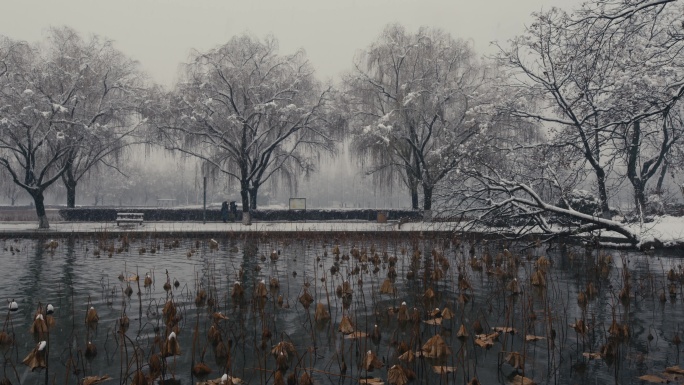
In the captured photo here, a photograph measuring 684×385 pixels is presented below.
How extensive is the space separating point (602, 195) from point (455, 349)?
14.2 metres

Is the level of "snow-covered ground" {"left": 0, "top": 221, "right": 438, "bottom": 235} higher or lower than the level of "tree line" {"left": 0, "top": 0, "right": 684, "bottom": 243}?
lower

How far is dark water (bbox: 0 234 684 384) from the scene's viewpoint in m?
5.27

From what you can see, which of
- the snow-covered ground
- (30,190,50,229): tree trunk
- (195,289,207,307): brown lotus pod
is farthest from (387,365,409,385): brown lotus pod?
(30,190,50,229): tree trunk

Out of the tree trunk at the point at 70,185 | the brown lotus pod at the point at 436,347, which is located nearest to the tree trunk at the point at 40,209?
the tree trunk at the point at 70,185

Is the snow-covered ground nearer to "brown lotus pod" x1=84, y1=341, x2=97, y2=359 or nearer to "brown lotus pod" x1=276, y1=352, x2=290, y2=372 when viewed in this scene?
"brown lotus pod" x1=84, y1=341, x2=97, y2=359

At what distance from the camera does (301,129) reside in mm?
35031

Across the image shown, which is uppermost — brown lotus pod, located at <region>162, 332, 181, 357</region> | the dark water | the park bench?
the park bench

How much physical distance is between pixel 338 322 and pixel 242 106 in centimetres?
2729

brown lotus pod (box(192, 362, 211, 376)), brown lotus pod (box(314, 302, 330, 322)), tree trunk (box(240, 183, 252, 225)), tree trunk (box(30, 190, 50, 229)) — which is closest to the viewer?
brown lotus pod (box(192, 362, 211, 376))

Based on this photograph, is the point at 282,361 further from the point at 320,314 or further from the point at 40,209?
the point at 40,209

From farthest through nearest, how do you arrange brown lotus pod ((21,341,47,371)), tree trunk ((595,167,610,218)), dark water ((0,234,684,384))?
1. tree trunk ((595,167,610,218))
2. dark water ((0,234,684,384))
3. brown lotus pod ((21,341,47,371))

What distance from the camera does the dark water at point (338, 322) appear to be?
17.3 ft

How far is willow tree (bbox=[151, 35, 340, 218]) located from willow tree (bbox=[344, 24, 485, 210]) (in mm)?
2535

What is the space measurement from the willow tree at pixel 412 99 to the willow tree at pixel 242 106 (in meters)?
2.54
